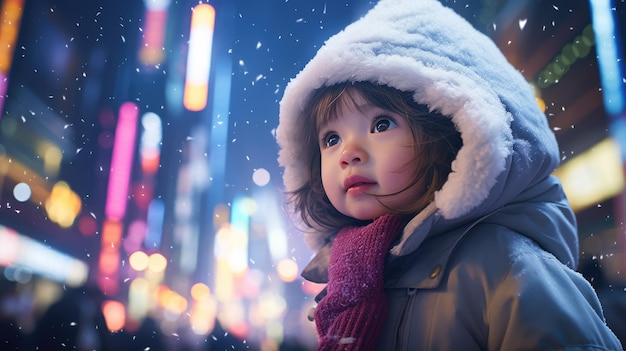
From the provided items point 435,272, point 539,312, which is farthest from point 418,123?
point 539,312

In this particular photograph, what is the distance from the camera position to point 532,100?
122 cm

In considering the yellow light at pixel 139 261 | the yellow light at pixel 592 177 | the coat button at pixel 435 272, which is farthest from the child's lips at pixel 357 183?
the yellow light at pixel 139 261

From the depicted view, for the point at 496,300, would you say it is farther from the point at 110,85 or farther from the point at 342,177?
the point at 110,85

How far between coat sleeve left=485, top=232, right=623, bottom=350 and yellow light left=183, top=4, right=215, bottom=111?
1692 mm

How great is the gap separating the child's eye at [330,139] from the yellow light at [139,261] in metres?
25.6

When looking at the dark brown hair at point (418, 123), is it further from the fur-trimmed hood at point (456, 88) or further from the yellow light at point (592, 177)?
the yellow light at point (592, 177)

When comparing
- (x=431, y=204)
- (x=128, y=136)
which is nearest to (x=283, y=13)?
(x=431, y=204)

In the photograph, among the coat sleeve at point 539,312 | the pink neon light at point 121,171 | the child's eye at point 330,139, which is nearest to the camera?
the coat sleeve at point 539,312

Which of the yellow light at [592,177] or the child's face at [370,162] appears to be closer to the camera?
the child's face at [370,162]

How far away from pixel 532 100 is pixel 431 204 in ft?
1.44

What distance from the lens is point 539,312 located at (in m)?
0.84

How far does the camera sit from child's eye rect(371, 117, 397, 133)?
1140mm

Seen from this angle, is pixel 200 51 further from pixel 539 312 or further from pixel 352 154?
pixel 539 312

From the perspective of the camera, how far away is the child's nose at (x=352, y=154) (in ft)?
3.66
